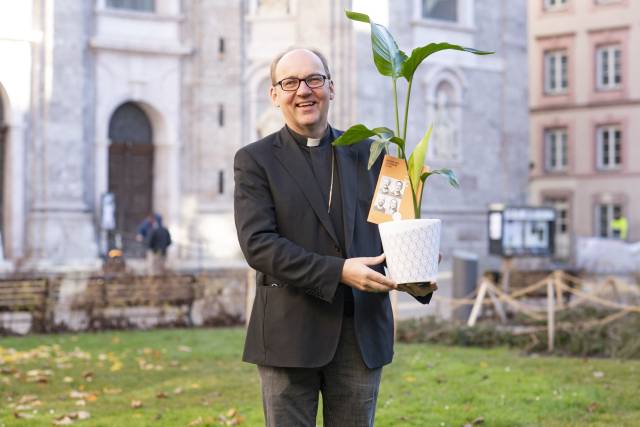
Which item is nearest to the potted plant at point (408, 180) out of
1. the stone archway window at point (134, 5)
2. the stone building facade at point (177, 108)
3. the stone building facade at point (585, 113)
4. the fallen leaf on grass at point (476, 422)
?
the fallen leaf on grass at point (476, 422)

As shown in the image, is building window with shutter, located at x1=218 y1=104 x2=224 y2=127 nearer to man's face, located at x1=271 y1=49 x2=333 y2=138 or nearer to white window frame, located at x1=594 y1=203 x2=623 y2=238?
white window frame, located at x1=594 y1=203 x2=623 y2=238

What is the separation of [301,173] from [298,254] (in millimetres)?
354

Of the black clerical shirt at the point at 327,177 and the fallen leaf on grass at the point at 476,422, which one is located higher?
the black clerical shirt at the point at 327,177

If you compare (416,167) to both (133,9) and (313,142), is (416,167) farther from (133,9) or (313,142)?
(133,9)

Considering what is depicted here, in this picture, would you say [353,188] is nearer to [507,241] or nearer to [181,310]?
[181,310]

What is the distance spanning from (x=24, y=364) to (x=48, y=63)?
17.9 m

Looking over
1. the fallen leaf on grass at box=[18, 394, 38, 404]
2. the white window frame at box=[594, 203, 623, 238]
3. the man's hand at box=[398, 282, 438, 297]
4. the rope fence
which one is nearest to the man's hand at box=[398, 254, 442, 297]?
the man's hand at box=[398, 282, 438, 297]

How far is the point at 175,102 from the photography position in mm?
30484

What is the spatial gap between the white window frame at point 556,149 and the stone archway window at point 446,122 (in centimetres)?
1581

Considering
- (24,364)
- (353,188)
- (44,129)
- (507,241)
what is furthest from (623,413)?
(44,129)

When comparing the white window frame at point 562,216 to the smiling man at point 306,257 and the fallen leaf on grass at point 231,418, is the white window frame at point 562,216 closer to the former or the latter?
the fallen leaf on grass at point 231,418

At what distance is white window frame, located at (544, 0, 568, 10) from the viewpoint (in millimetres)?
48469

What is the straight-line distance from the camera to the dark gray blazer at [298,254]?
Result: 4.00 metres

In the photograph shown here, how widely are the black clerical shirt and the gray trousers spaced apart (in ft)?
0.37
